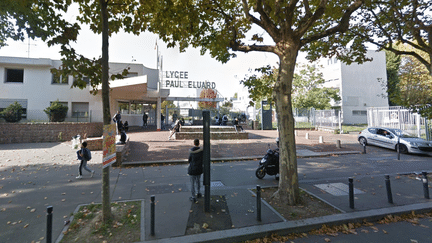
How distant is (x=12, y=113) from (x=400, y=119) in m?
31.0

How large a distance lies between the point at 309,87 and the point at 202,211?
29.9 m

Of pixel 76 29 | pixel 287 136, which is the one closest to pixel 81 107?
pixel 76 29

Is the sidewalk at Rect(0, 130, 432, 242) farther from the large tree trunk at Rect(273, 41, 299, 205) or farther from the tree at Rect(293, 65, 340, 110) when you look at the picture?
the tree at Rect(293, 65, 340, 110)

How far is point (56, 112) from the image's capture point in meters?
17.7

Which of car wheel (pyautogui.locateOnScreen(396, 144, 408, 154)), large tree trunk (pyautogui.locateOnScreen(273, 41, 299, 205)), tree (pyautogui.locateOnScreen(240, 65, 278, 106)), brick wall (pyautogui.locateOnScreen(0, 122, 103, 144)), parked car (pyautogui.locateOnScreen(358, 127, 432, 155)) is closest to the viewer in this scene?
large tree trunk (pyautogui.locateOnScreen(273, 41, 299, 205))

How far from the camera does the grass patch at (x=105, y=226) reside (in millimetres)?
3845

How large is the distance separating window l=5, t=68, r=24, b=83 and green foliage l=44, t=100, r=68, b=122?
550cm

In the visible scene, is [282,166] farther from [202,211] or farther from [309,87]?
[309,87]

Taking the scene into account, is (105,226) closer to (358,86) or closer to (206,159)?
(206,159)

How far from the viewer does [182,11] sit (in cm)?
637

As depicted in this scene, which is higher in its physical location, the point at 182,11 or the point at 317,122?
the point at 182,11

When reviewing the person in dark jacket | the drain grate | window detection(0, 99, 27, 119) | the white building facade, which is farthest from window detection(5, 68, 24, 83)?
the white building facade

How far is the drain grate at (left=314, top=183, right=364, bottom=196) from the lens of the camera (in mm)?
6102

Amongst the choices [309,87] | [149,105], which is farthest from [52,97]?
[309,87]
